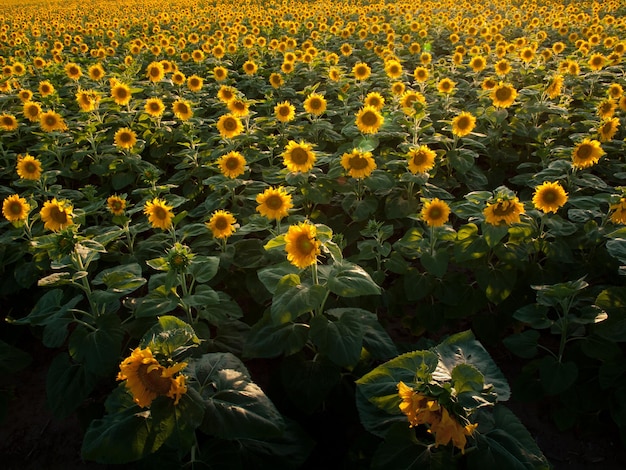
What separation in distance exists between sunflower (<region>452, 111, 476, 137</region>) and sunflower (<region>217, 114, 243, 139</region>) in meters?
2.25

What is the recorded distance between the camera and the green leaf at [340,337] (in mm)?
2318

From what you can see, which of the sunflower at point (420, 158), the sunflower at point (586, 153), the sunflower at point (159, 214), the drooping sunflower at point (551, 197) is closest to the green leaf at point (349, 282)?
the sunflower at point (159, 214)

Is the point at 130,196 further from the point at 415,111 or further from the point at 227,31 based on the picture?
the point at 227,31

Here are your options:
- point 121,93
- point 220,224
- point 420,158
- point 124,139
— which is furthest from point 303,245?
point 121,93

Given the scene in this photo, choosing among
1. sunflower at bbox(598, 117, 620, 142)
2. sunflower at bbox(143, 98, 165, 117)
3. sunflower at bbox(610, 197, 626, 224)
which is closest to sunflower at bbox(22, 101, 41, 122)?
sunflower at bbox(143, 98, 165, 117)

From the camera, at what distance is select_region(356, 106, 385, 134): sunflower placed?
4.53 metres

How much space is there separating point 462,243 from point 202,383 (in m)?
2.10

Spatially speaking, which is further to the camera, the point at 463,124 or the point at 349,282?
the point at 463,124

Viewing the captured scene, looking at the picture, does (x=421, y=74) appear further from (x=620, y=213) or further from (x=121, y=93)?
(x=121, y=93)

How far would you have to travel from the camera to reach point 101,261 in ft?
13.4

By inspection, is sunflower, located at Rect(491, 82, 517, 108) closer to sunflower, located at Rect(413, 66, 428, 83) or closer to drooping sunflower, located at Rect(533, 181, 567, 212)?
sunflower, located at Rect(413, 66, 428, 83)

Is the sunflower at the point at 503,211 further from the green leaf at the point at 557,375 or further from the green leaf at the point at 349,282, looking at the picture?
the green leaf at the point at 349,282

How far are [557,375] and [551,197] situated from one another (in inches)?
49.9

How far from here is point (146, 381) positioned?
1.66 metres
